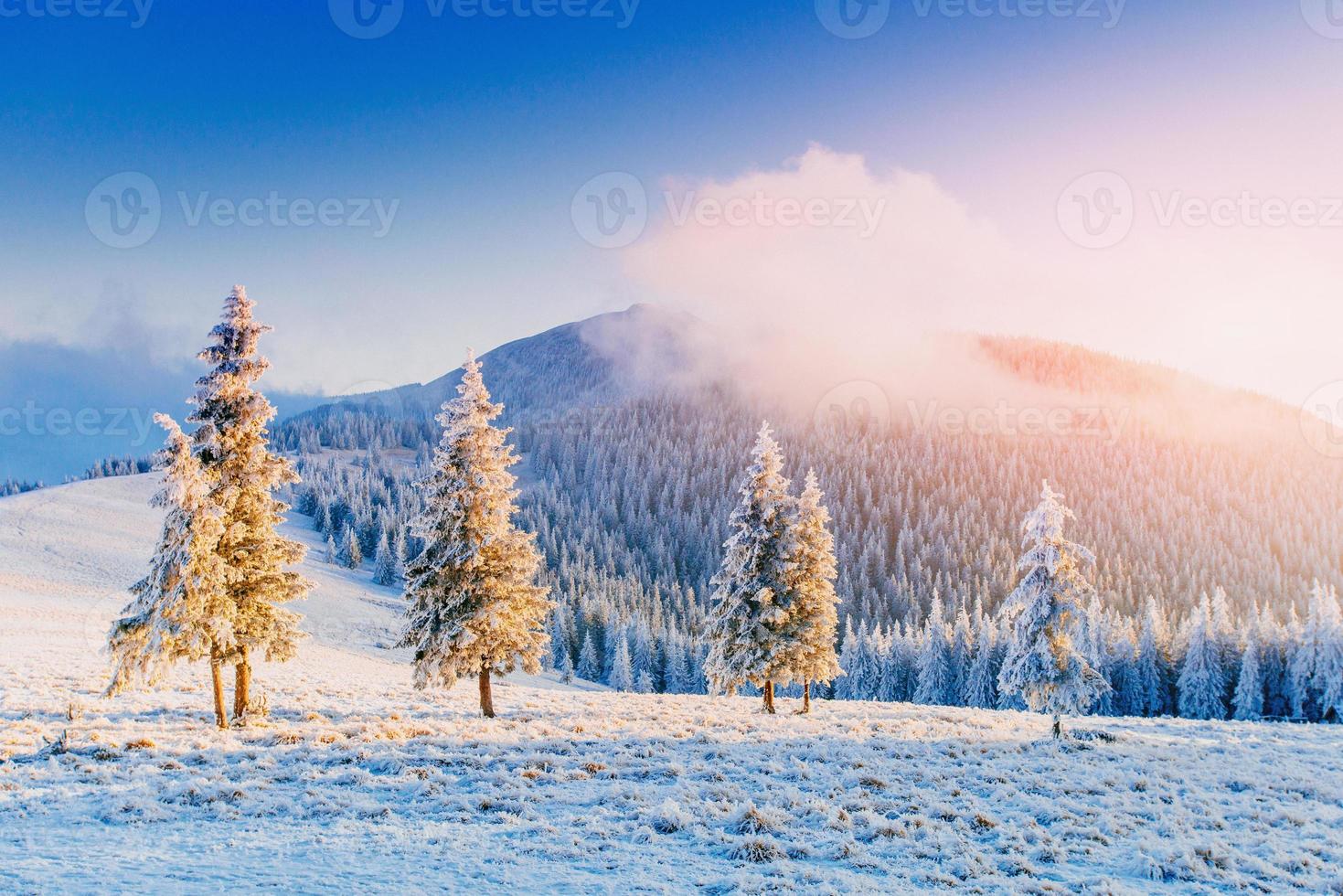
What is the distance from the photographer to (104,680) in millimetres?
26859

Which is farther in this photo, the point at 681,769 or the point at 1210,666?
the point at 1210,666

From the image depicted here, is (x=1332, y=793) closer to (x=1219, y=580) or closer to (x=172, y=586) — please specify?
(x=172, y=586)

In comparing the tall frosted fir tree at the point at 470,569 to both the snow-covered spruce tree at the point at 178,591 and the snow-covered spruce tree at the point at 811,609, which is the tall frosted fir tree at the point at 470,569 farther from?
the snow-covered spruce tree at the point at 811,609

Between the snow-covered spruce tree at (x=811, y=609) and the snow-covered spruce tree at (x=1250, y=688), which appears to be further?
the snow-covered spruce tree at (x=1250, y=688)

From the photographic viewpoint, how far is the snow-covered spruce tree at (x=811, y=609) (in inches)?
1205

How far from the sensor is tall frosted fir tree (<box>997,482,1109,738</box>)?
2616 cm

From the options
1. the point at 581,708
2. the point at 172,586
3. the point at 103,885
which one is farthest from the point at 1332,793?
the point at 172,586

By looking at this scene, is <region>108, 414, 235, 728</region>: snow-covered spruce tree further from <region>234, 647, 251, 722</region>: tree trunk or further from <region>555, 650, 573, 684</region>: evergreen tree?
<region>555, 650, 573, 684</region>: evergreen tree

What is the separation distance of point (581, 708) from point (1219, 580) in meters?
192

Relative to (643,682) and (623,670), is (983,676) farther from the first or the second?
(623,670)

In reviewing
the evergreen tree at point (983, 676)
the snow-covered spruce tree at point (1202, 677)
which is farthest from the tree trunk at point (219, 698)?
the snow-covered spruce tree at point (1202, 677)

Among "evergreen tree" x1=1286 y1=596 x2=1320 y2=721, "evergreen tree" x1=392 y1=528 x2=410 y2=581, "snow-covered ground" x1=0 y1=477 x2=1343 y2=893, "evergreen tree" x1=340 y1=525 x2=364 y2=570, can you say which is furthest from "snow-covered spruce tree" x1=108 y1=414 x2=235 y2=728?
"evergreen tree" x1=340 y1=525 x2=364 y2=570

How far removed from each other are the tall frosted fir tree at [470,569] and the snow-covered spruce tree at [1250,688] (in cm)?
7449

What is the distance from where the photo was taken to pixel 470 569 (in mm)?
24750
